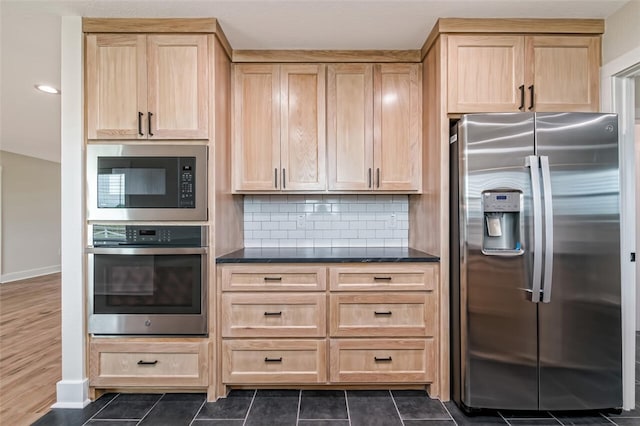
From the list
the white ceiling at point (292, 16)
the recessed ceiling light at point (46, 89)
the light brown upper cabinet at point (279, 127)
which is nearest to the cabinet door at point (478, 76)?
the white ceiling at point (292, 16)

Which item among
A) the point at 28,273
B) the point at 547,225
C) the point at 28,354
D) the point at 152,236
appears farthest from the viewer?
the point at 28,273

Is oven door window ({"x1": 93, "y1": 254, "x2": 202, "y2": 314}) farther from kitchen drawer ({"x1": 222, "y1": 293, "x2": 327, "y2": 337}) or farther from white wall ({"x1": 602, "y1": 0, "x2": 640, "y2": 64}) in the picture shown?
white wall ({"x1": 602, "y1": 0, "x2": 640, "y2": 64})

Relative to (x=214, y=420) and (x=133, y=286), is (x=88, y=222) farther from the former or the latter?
(x=214, y=420)

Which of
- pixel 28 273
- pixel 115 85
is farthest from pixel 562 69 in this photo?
pixel 28 273

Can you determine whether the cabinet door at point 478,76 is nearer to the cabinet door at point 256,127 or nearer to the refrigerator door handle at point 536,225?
the refrigerator door handle at point 536,225

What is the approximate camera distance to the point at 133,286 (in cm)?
210

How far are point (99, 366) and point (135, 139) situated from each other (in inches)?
57.0

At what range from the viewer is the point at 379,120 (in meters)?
2.51

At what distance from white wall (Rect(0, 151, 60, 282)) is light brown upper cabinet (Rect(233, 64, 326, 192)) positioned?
5764mm

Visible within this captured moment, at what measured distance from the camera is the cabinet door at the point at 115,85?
211 cm

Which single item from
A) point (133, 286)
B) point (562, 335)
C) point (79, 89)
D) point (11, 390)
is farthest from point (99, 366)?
point (562, 335)

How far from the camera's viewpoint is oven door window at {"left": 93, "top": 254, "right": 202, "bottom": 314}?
2.10 metres

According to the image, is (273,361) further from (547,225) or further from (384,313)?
(547,225)

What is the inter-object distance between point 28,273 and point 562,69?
27.1 ft
